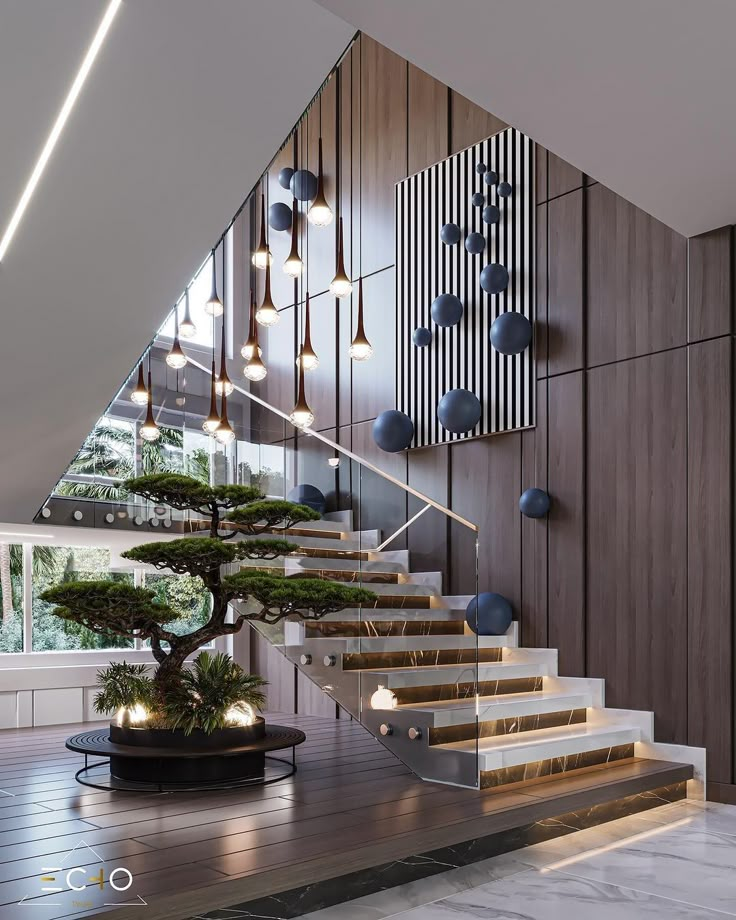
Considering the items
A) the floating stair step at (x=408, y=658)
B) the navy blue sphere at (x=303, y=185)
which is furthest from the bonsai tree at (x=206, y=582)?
the navy blue sphere at (x=303, y=185)

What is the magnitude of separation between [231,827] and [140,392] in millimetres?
2860

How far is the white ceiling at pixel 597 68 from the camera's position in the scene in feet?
11.9

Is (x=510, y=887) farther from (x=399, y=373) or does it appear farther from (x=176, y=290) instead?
(x=399, y=373)

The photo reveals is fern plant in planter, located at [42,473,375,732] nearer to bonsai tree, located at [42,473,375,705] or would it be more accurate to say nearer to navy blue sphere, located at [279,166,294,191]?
bonsai tree, located at [42,473,375,705]

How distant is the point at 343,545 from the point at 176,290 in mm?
1983

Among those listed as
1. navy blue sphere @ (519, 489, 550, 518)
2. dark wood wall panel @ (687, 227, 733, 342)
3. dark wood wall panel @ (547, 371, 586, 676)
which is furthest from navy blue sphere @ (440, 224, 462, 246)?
navy blue sphere @ (519, 489, 550, 518)

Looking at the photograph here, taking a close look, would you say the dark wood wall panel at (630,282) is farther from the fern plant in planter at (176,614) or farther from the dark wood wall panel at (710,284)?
the fern plant in planter at (176,614)

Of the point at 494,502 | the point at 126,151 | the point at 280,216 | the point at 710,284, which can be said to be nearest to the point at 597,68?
the point at 126,151

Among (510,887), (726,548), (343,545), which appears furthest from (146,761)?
(726,548)

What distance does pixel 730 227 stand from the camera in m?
5.78

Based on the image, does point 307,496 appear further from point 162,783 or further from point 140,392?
point 162,783

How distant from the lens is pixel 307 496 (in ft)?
Result: 21.3

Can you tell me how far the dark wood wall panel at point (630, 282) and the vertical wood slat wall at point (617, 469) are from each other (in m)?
0.01

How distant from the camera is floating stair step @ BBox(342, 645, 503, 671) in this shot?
205 inches
